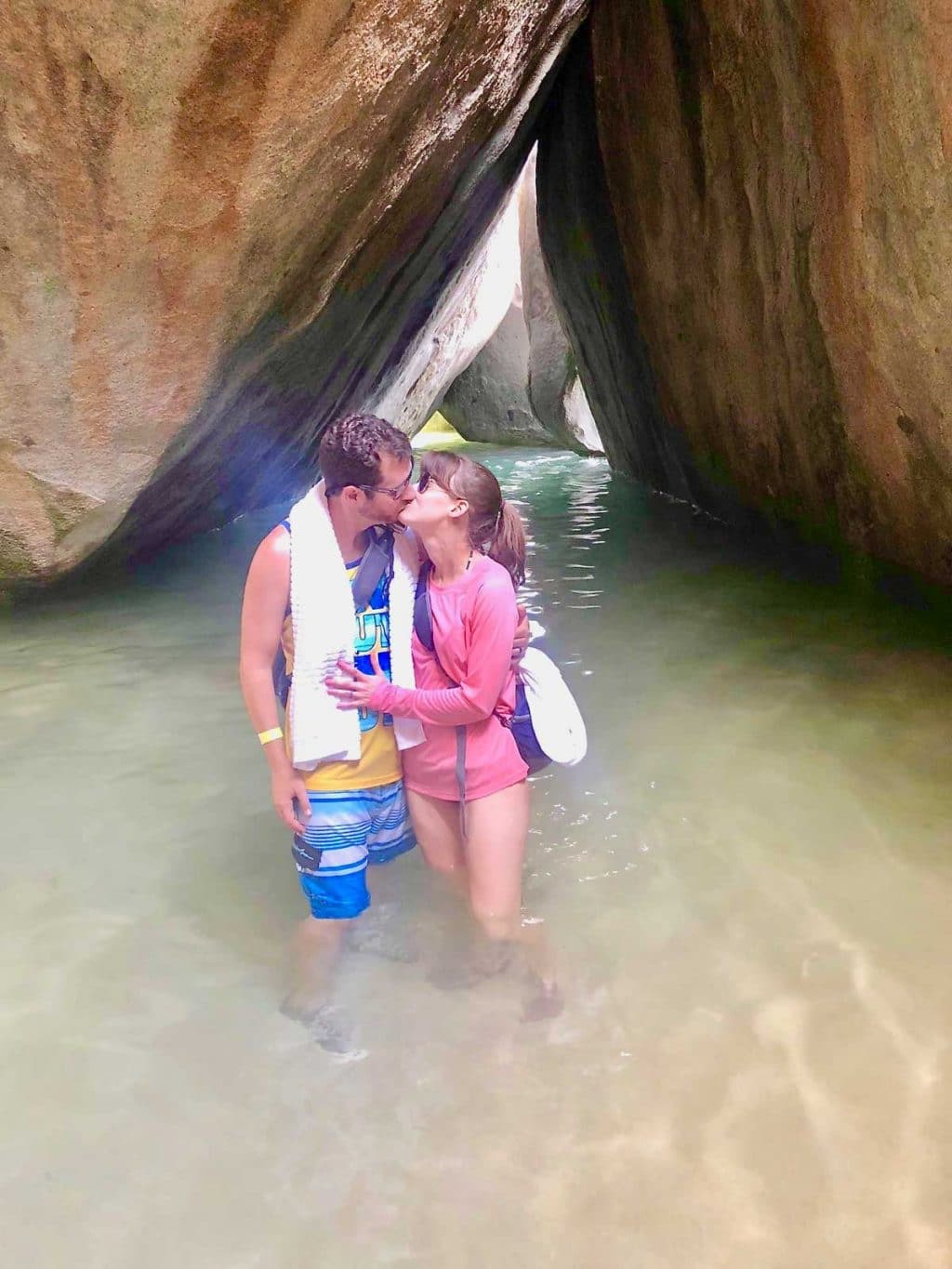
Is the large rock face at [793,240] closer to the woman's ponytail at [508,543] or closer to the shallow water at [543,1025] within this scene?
the shallow water at [543,1025]

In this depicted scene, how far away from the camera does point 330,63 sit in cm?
434

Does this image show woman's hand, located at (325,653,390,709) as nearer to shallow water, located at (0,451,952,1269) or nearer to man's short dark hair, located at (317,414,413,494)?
man's short dark hair, located at (317,414,413,494)

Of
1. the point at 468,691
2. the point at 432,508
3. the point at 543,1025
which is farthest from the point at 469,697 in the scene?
the point at 543,1025

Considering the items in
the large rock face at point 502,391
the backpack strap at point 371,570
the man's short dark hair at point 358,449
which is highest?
the man's short dark hair at point 358,449

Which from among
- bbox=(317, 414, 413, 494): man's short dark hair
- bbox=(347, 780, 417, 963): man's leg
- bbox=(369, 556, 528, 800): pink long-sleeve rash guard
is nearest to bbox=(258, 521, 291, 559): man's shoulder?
bbox=(317, 414, 413, 494): man's short dark hair

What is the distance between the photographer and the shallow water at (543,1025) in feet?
6.11

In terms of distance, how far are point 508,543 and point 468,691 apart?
42cm

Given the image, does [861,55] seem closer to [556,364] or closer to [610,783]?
[610,783]

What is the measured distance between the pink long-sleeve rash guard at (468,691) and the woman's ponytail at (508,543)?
0.05 metres

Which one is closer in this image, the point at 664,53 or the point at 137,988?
the point at 137,988

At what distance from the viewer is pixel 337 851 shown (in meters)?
2.53

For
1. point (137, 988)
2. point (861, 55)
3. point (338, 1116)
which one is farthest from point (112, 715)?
point (861, 55)

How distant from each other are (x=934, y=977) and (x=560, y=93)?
8.33m

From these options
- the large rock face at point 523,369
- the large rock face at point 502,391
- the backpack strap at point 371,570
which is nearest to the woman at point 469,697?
the backpack strap at point 371,570
